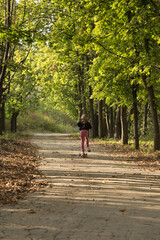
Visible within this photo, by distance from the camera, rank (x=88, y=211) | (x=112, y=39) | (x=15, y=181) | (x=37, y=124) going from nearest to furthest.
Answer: (x=88, y=211), (x=15, y=181), (x=112, y=39), (x=37, y=124)

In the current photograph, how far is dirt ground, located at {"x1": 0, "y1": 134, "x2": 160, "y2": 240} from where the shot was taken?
4031 mm

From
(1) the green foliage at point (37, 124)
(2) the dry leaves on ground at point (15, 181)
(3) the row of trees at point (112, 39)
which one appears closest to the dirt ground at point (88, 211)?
(2) the dry leaves on ground at point (15, 181)

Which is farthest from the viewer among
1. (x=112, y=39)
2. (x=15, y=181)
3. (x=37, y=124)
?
(x=37, y=124)

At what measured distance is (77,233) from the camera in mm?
4020

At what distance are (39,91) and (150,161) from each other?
26589mm

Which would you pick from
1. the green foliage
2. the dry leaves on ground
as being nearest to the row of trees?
the dry leaves on ground

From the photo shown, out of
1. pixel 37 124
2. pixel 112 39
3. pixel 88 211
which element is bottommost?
pixel 88 211

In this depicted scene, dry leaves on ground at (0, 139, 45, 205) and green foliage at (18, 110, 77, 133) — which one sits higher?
green foliage at (18, 110, 77, 133)

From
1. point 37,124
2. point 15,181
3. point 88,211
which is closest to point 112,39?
point 15,181

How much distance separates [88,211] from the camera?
5109 millimetres

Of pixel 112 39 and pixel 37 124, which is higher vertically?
pixel 112 39

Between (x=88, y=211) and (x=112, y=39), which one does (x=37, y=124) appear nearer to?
(x=112, y=39)

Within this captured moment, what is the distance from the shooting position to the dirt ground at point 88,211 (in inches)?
159

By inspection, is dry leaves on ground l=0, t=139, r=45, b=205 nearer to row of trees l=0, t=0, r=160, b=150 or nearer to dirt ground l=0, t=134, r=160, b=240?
dirt ground l=0, t=134, r=160, b=240
